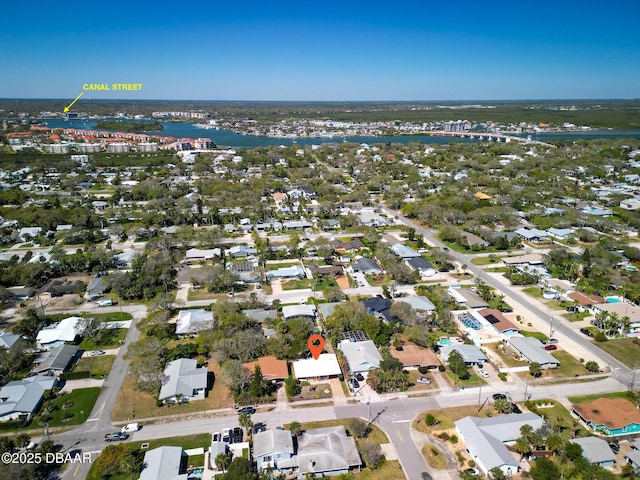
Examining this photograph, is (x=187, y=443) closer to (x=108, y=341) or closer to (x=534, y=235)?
(x=108, y=341)

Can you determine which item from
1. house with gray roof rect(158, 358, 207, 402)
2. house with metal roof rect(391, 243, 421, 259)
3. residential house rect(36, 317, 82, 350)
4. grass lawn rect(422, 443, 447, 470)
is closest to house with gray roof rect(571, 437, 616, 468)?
grass lawn rect(422, 443, 447, 470)

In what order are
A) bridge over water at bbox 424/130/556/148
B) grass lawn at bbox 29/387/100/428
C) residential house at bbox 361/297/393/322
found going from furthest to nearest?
bridge over water at bbox 424/130/556/148, residential house at bbox 361/297/393/322, grass lawn at bbox 29/387/100/428

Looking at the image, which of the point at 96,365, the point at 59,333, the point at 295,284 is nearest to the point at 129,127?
the point at 295,284

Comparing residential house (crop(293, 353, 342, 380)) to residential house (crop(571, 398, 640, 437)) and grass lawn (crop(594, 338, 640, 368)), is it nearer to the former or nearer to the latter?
residential house (crop(571, 398, 640, 437))

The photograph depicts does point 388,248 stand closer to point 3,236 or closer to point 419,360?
point 419,360

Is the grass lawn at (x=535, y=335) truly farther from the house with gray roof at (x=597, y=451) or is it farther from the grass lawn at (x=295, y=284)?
the grass lawn at (x=295, y=284)
